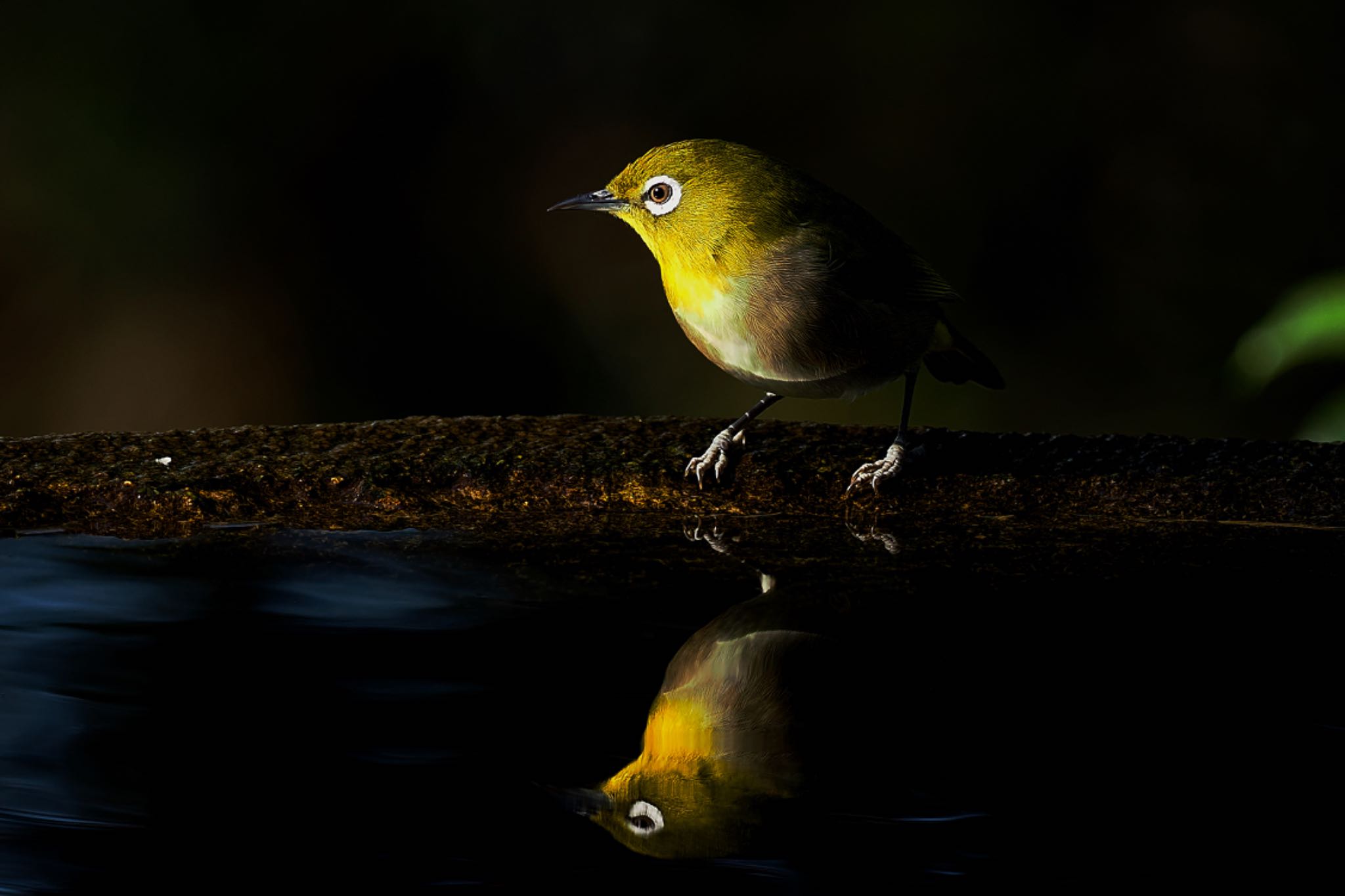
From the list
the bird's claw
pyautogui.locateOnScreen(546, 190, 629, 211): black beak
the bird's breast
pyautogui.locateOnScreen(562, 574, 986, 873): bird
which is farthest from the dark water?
pyautogui.locateOnScreen(546, 190, 629, 211): black beak

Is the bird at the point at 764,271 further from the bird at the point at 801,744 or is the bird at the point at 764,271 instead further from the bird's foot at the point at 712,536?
the bird at the point at 801,744

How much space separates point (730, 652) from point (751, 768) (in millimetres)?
279

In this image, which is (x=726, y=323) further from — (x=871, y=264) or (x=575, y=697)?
(x=575, y=697)

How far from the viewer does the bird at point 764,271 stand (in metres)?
2.44

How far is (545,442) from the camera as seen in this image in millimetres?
2336

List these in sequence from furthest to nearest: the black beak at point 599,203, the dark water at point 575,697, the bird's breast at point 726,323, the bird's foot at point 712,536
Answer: the black beak at point 599,203, the bird's breast at point 726,323, the bird's foot at point 712,536, the dark water at point 575,697

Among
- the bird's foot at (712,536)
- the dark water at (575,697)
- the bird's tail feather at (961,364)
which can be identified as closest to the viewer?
the dark water at (575,697)

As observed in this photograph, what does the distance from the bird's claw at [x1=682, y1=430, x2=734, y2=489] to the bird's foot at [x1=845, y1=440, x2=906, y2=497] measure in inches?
7.5

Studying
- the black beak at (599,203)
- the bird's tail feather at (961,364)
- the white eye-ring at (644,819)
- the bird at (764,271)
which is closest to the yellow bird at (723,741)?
the white eye-ring at (644,819)

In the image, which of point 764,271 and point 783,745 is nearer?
point 783,745

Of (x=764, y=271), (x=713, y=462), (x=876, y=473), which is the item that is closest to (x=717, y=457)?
(x=713, y=462)

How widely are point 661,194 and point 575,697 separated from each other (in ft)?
4.32

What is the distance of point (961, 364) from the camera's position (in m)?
3.07

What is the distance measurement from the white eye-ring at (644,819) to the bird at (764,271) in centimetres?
118
